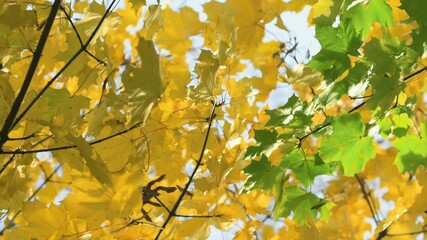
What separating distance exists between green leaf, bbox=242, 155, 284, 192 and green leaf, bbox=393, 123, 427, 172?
9.6 inches

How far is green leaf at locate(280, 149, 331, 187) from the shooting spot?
109cm

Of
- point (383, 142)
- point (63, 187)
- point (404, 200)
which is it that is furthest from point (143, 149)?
point (383, 142)

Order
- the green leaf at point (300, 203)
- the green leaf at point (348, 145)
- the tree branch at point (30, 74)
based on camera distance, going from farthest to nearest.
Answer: the green leaf at point (300, 203) → the green leaf at point (348, 145) → the tree branch at point (30, 74)

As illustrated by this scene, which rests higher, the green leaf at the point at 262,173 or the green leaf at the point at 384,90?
the green leaf at the point at 262,173

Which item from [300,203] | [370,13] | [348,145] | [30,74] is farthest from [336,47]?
[30,74]

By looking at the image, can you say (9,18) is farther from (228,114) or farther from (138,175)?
(228,114)

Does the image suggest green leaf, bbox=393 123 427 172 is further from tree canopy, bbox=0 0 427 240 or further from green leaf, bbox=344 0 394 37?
green leaf, bbox=344 0 394 37

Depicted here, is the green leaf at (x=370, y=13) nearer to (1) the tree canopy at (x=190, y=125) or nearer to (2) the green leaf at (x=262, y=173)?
(1) the tree canopy at (x=190, y=125)

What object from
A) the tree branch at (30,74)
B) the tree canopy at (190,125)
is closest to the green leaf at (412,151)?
the tree canopy at (190,125)

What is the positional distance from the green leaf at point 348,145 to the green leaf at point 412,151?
7 cm

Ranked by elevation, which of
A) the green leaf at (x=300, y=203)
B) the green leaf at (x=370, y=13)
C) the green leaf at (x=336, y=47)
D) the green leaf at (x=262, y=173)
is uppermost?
the green leaf at (x=370, y=13)

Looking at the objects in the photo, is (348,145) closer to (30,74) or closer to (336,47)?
(336,47)

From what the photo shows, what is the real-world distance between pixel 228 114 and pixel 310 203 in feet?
1.22

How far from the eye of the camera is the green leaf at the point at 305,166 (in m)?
1.09
